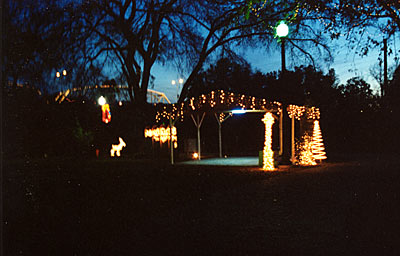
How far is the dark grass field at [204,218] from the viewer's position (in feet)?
17.1

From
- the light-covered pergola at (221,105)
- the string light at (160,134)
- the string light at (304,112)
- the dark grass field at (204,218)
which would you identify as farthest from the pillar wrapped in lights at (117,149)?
the dark grass field at (204,218)

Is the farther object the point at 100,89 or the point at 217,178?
the point at 100,89

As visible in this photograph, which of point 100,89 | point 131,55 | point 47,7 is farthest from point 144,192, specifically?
point 131,55

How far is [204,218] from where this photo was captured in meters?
6.83

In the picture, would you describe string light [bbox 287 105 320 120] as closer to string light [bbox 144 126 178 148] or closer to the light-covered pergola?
the light-covered pergola

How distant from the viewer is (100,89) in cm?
1838

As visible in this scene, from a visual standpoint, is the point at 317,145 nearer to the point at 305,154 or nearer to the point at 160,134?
the point at 305,154

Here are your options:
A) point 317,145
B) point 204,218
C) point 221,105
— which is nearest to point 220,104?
point 221,105

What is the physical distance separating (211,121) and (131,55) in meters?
11.1

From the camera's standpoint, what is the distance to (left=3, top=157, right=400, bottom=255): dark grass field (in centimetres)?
521

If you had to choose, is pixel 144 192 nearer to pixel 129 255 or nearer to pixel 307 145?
pixel 129 255

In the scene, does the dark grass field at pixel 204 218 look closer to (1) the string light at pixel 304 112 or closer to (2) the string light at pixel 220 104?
(2) the string light at pixel 220 104

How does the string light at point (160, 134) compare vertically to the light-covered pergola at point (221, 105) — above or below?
below

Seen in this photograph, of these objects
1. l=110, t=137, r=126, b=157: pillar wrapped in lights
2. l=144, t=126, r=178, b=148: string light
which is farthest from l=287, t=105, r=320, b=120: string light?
l=110, t=137, r=126, b=157: pillar wrapped in lights
